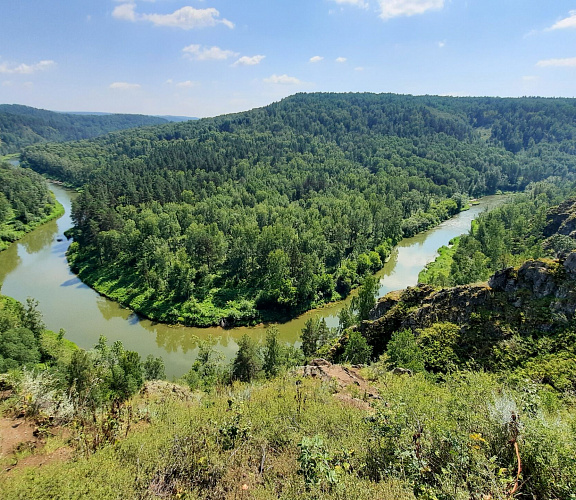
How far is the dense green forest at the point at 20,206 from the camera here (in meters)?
76.1

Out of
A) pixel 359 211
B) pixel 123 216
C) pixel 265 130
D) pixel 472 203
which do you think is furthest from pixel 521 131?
pixel 123 216

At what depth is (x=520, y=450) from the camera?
32.1ft

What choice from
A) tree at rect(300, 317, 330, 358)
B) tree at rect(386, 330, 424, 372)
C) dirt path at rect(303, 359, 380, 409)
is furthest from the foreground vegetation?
tree at rect(300, 317, 330, 358)

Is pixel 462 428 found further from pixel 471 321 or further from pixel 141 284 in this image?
pixel 141 284

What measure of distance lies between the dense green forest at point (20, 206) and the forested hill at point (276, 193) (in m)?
16.0

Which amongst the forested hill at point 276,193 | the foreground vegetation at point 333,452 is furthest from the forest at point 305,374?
the forested hill at point 276,193

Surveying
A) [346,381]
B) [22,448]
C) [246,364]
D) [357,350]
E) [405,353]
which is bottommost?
[246,364]

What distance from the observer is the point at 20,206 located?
8475cm

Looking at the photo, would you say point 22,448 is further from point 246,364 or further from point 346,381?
point 246,364

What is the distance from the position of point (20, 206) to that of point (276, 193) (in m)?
66.0

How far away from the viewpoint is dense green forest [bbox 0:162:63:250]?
76.1 meters

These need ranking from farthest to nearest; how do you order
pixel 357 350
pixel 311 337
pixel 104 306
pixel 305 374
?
1. pixel 104 306
2. pixel 311 337
3. pixel 357 350
4. pixel 305 374

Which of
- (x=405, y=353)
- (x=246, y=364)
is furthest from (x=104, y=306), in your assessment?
(x=405, y=353)

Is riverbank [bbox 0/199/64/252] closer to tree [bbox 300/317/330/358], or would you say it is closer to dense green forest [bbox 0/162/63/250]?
dense green forest [bbox 0/162/63/250]
